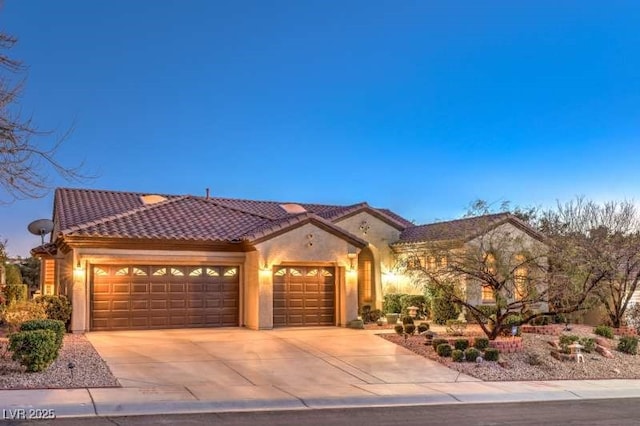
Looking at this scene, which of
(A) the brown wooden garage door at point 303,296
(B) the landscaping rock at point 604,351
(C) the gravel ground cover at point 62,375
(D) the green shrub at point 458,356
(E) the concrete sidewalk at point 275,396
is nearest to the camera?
(E) the concrete sidewalk at point 275,396

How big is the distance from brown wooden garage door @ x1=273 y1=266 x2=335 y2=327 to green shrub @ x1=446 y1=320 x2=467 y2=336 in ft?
14.5

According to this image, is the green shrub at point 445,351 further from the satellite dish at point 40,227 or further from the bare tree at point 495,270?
the satellite dish at point 40,227

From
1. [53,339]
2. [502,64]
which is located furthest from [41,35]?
[502,64]

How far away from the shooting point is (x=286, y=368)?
15125mm

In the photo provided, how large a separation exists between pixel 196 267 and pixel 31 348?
9973mm

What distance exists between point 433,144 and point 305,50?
1148 cm

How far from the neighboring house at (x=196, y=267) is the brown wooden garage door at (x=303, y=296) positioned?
37 mm

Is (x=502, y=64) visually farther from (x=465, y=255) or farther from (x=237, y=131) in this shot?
(x=237, y=131)

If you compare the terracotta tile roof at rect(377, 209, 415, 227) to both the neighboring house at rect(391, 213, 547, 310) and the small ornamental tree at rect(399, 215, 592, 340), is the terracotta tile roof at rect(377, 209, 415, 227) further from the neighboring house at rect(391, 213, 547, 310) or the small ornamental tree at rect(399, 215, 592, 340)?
the small ornamental tree at rect(399, 215, 592, 340)

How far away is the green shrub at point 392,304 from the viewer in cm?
2720

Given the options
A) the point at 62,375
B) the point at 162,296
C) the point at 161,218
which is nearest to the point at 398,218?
the point at 161,218

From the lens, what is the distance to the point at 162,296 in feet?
71.0

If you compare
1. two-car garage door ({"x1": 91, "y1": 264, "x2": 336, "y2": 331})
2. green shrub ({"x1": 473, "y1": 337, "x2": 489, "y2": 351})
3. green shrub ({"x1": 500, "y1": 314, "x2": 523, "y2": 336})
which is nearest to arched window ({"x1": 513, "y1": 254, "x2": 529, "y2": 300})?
green shrub ({"x1": 500, "y1": 314, "x2": 523, "y2": 336})

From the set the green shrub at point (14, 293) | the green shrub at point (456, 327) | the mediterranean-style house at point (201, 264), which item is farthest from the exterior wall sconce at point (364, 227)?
the green shrub at point (14, 293)
